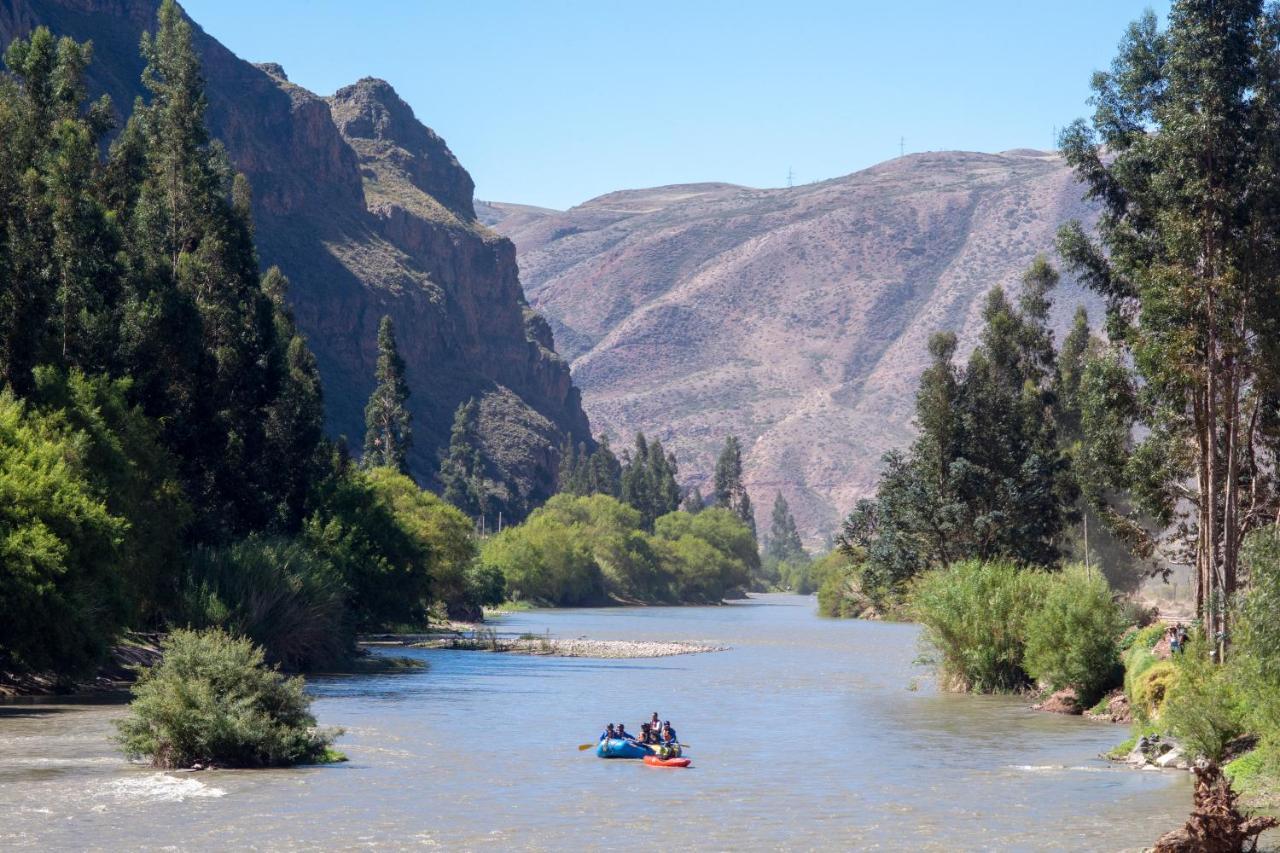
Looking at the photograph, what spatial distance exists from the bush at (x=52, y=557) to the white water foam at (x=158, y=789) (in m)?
14.0

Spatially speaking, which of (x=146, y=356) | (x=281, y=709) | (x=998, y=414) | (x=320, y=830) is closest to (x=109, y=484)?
(x=146, y=356)

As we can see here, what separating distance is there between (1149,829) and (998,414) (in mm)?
71919

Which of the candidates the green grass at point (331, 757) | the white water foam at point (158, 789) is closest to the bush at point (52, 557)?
the green grass at point (331, 757)

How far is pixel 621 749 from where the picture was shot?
45469 millimetres

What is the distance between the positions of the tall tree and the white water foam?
1078 inches

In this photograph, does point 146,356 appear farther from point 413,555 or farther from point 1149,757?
point 1149,757

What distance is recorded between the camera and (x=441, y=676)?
76062 mm

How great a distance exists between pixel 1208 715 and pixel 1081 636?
18.5 m

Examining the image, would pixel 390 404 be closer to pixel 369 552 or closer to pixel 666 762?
pixel 369 552

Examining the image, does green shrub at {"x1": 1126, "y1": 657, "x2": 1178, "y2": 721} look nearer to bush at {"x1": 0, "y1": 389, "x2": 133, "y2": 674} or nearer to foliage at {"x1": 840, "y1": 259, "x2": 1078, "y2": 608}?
bush at {"x1": 0, "y1": 389, "x2": 133, "y2": 674}

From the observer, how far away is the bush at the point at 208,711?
128 ft

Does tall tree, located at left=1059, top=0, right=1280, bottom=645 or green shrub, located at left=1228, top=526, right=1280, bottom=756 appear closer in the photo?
green shrub, located at left=1228, top=526, right=1280, bottom=756

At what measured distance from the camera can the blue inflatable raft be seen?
1781 inches

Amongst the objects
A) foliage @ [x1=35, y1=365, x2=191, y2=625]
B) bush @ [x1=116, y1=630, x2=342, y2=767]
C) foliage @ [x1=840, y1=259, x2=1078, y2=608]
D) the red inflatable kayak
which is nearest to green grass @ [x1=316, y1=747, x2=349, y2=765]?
bush @ [x1=116, y1=630, x2=342, y2=767]
